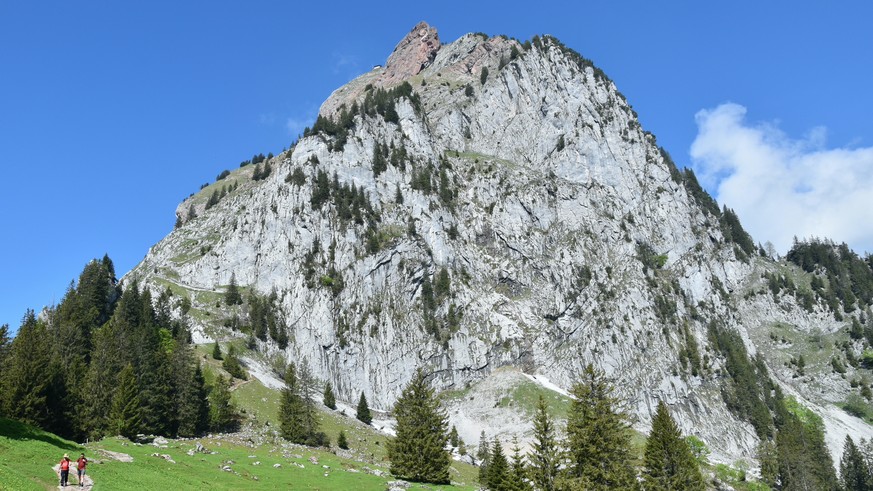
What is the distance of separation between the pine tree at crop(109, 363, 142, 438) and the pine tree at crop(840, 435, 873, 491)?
146 m

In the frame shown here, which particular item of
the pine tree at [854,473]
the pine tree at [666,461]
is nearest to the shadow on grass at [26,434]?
the pine tree at [666,461]

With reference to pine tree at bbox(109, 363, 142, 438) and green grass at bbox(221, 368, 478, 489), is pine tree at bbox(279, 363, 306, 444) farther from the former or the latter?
pine tree at bbox(109, 363, 142, 438)

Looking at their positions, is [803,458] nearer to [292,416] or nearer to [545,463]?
[545,463]

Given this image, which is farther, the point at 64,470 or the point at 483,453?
the point at 483,453

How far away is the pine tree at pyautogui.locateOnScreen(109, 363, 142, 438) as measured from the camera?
2426 inches

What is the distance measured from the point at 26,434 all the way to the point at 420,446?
110 ft

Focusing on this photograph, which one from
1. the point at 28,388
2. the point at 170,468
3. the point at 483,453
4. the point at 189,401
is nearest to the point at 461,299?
the point at 483,453

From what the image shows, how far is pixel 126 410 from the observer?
6294 cm

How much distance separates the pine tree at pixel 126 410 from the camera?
202ft

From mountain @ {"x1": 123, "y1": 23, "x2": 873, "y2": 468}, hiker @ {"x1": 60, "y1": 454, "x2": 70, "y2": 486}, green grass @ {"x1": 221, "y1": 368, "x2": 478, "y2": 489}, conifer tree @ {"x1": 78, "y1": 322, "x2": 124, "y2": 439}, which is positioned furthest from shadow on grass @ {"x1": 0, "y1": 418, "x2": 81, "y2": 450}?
mountain @ {"x1": 123, "y1": 23, "x2": 873, "y2": 468}

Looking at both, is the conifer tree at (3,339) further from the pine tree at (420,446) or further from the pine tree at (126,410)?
the pine tree at (420,446)

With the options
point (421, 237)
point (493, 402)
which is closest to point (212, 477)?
point (493, 402)

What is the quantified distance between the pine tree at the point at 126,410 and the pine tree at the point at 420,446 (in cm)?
2916

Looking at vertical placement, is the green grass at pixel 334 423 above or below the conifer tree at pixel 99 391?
below
